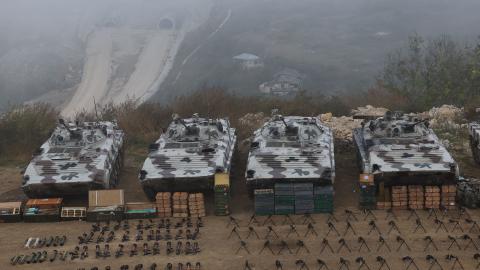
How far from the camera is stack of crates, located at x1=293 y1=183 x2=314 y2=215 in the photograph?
18138mm

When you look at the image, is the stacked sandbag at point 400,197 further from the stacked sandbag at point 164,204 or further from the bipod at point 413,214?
the stacked sandbag at point 164,204

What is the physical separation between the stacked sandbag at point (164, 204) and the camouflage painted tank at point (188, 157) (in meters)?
0.39

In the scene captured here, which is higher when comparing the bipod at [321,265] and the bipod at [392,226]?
the bipod at [321,265]

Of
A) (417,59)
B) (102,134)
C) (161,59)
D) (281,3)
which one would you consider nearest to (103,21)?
(161,59)

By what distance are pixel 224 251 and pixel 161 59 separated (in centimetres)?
4045

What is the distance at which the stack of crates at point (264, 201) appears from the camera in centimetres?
1819

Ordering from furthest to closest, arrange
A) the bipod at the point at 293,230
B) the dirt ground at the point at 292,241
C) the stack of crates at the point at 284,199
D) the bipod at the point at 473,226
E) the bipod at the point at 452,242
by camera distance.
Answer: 1. the stack of crates at the point at 284,199
2. the bipod at the point at 293,230
3. the bipod at the point at 473,226
4. the bipod at the point at 452,242
5. the dirt ground at the point at 292,241

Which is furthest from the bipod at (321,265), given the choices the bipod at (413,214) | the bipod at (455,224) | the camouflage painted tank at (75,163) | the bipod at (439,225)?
the camouflage painted tank at (75,163)

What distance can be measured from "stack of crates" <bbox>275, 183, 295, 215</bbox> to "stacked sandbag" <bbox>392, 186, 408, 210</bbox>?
2.72 m

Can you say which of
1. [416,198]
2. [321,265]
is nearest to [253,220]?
[321,265]

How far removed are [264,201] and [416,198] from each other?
4034 mm

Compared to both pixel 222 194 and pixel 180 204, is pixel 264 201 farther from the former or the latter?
pixel 180 204

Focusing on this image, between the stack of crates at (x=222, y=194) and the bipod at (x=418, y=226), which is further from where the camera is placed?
the stack of crates at (x=222, y=194)

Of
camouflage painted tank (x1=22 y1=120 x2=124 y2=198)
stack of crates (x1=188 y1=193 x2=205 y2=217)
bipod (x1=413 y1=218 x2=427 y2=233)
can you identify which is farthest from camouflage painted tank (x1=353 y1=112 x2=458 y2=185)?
camouflage painted tank (x1=22 y1=120 x2=124 y2=198)
